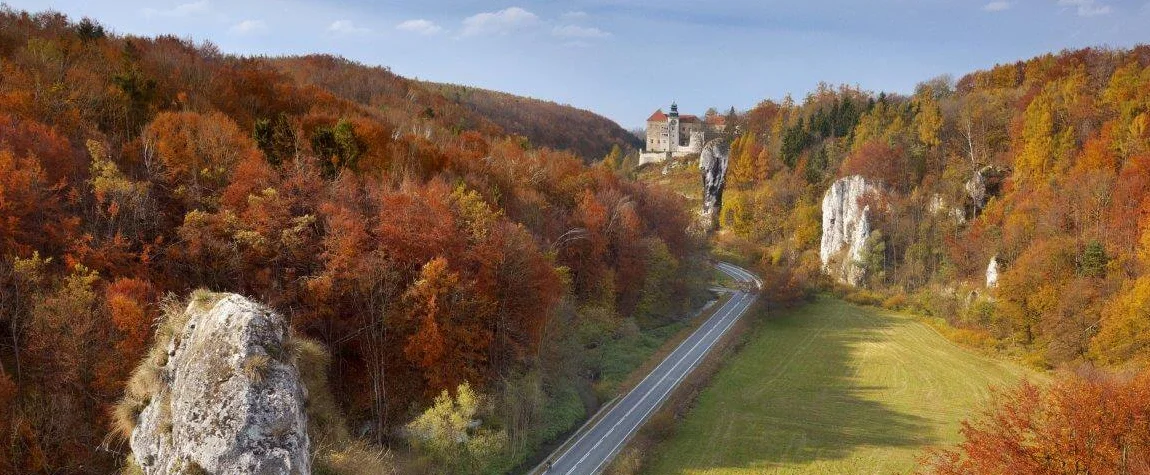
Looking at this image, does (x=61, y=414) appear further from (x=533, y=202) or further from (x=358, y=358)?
(x=533, y=202)

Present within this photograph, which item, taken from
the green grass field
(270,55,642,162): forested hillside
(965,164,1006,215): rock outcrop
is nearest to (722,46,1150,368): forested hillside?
(965,164,1006,215): rock outcrop

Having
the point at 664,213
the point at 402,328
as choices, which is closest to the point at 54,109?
the point at 402,328

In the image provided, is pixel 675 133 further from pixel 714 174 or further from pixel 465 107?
pixel 465 107

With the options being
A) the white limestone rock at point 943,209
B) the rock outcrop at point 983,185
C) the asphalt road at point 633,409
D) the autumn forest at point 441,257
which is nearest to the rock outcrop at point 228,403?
the autumn forest at point 441,257

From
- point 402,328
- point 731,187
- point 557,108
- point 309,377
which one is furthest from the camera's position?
point 557,108

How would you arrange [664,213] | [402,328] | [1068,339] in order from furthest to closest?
[664,213]
[1068,339]
[402,328]

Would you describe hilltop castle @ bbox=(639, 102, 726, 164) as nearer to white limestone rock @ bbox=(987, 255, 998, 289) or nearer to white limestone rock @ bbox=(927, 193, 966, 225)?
white limestone rock @ bbox=(927, 193, 966, 225)

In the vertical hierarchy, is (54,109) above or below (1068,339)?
above
